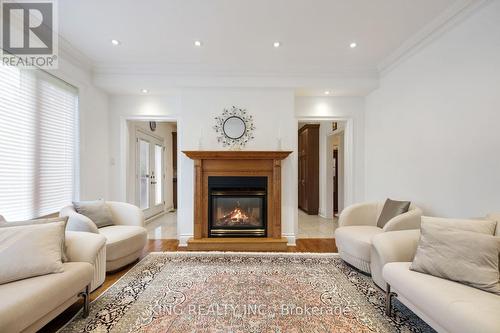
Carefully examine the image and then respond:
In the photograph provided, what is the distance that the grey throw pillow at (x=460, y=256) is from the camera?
1477 millimetres

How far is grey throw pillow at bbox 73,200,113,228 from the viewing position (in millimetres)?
2805

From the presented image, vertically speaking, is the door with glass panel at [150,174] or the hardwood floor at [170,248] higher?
the door with glass panel at [150,174]

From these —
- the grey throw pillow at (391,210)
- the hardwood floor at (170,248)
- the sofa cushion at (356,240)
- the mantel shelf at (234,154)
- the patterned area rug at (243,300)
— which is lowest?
the hardwood floor at (170,248)

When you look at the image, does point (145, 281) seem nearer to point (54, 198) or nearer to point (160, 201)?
point (54, 198)

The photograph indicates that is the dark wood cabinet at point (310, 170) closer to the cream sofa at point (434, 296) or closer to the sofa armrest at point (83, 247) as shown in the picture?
the cream sofa at point (434, 296)

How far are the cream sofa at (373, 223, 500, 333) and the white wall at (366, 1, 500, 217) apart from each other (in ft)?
2.21

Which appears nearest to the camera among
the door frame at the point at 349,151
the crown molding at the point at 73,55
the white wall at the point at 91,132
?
the crown molding at the point at 73,55

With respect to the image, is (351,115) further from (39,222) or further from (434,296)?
(39,222)

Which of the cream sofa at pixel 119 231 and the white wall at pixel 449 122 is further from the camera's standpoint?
the cream sofa at pixel 119 231

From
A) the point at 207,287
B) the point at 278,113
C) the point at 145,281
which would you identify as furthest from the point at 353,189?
the point at 145,281

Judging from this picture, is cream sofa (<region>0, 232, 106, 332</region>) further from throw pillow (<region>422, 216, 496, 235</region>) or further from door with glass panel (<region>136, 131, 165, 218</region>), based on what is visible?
door with glass panel (<region>136, 131, 165, 218</region>)

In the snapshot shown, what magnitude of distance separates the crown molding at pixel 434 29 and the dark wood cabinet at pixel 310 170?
303cm

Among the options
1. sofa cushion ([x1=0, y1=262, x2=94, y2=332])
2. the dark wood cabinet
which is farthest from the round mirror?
the dark wood cabinet

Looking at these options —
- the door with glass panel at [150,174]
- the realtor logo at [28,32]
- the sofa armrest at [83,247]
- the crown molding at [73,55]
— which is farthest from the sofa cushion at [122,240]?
the crown molding at [73,55]
